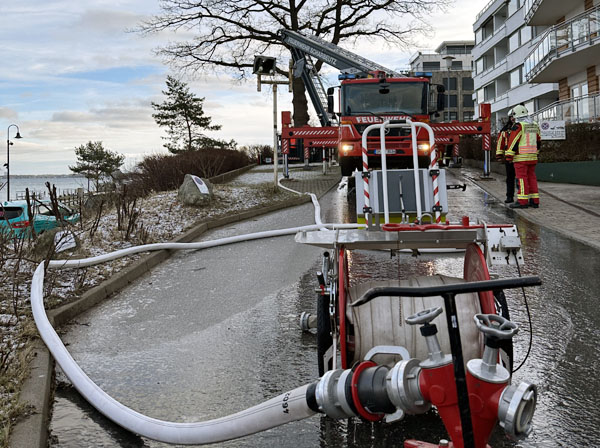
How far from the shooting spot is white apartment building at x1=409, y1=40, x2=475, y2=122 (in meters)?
97.4

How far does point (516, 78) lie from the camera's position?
5319 cm

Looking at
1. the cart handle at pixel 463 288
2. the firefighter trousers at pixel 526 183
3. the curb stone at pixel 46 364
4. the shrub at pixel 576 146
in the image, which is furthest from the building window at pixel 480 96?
the cart handle at pixel 463 288

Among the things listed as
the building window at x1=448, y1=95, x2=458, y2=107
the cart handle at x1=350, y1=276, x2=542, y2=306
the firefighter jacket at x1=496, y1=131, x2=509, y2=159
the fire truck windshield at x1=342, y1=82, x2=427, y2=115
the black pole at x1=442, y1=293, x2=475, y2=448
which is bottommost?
the black pole at x1=442, y1=293, x2=475, y2=448

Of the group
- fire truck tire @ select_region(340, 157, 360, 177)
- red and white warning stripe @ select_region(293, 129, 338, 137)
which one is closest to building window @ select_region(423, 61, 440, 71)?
red and white warning stripe @ select_region(293, 129, 338, 137)

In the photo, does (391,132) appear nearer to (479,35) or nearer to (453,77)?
(479,35)

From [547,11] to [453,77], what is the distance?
68.4 m

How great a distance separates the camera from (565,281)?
23.0 ft

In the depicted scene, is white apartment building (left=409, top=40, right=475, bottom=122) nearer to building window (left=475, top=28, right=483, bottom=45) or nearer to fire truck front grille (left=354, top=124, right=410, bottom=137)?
building window (left=475, top=28, right=483, bottom=45)

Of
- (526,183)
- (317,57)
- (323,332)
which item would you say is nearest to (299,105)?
(317,57)

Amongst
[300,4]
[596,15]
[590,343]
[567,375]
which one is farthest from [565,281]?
[300,4]

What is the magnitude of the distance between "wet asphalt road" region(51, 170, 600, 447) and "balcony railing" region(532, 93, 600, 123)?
1492 cm

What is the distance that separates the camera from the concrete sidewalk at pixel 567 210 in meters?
10.3

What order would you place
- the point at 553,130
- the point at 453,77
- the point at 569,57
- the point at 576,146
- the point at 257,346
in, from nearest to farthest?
the point at 257,346 < the point at 553,130 < the point at 576,146 < the point at 569,57 < the point at 453,77

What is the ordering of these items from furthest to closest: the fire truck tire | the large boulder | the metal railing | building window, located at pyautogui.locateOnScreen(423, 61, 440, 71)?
1. building window, located at pyautogui.locateOnScreen(423, 61, 440, 71)
2. the metal railing
3. the fire truck tire
4. the large boulder
